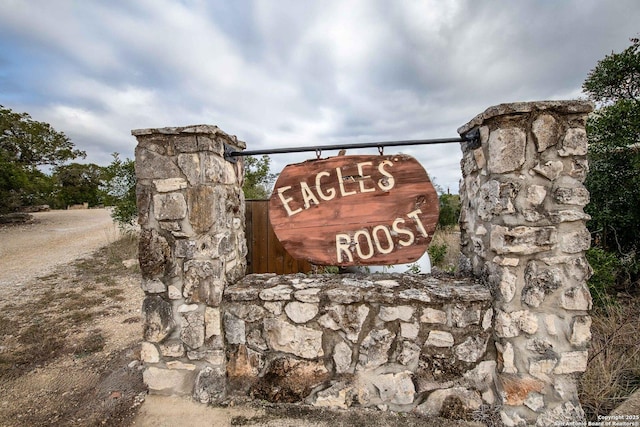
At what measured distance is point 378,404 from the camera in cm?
185

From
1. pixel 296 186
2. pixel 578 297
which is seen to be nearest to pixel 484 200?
pixel 578 297

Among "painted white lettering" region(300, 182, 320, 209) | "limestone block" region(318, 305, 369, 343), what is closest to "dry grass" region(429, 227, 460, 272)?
"limestone block" region(318, 305, 369, 343)

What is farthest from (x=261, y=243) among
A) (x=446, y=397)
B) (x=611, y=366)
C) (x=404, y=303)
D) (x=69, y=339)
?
(x=611, y=366)

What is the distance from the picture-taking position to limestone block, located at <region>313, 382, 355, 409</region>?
1858 mm

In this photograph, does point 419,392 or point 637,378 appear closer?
point 419,392

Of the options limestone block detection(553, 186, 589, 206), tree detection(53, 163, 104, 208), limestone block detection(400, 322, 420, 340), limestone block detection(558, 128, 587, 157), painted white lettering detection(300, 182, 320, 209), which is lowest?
limestone block detection(400, 322, 420, 340)

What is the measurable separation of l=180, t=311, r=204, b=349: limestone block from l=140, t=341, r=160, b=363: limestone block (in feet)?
0.82

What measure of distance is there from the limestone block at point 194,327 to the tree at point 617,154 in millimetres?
4710

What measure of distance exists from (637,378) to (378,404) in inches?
81.6

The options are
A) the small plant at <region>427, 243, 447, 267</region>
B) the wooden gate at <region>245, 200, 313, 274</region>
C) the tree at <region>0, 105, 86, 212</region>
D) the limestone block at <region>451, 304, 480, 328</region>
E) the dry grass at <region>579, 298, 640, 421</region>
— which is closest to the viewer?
the limestone block at <region>451, 304, 480, 328</region>

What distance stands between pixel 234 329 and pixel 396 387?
1078 mm

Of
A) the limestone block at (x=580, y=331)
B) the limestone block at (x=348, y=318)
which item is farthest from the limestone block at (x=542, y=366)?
the limestone block at (x=348, y=318)

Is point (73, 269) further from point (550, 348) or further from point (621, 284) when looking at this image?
point (621, 284)

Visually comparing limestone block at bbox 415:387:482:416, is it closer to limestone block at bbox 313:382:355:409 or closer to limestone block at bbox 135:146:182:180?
limestone block at bbox 313:382:355:409
